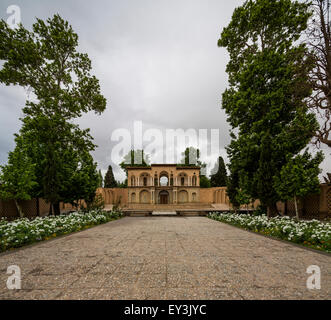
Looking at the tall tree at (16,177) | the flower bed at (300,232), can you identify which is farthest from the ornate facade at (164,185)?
the flower bed at (300,232)

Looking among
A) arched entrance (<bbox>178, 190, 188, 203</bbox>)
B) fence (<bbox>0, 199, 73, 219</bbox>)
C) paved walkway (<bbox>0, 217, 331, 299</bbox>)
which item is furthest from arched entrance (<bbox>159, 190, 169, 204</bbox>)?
paved walkway (<bbox>0, 217, 331, 299</bbox>)

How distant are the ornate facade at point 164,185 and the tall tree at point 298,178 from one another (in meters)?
20.2

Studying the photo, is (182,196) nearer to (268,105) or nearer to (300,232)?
(268,105)

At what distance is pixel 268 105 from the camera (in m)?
10.5

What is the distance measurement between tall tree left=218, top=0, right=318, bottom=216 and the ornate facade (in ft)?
57.7

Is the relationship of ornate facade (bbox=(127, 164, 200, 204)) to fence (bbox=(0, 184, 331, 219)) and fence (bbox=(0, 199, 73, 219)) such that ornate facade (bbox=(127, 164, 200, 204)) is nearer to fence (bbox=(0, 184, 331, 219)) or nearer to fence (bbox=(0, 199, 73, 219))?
fence (bbox=(0, 199, 73, 219))

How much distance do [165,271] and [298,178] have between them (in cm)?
901

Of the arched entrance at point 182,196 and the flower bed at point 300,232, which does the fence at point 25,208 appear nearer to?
the flower bed at point 300,232

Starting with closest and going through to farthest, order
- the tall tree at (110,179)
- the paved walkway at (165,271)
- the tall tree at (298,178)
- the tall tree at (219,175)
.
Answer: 1. the paved walkway at (165,271)
2. the tall tree at (298,178)
3. the tall tree at (219,175)
4. the tall tree at (110,179)

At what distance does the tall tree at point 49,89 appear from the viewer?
10938 mm

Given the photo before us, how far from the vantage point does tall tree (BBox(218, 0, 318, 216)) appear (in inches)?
380
